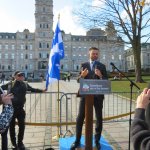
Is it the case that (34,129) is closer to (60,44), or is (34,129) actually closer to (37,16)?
(60,44)

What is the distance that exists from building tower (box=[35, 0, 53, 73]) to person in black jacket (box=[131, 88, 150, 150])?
136m

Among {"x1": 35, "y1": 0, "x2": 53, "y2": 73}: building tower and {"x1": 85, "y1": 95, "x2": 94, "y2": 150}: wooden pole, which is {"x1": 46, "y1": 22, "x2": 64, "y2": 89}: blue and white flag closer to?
{"x1": 85, "y1": 95, "x2": 94, "y2": 150}: wooden pole

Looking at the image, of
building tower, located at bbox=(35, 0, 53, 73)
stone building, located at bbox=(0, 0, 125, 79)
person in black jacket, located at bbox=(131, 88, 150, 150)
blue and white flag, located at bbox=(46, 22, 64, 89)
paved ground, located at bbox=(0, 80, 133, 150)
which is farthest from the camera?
building tower, located at bbox=(35, 0, 53, 73)

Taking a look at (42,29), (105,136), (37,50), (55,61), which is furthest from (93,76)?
(42,29)

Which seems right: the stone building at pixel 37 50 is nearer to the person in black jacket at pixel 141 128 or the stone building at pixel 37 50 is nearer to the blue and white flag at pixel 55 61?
the blue and white flag at pixel 55 61

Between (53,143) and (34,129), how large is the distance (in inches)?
89.9

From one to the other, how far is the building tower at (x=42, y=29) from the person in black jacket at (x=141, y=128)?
5349 inches

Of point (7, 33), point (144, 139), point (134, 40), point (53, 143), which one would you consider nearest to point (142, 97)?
point (144, 139)

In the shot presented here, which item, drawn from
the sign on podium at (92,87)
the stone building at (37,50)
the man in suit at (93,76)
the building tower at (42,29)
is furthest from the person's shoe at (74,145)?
the building tower at (42,29)

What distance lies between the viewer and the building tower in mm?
138750

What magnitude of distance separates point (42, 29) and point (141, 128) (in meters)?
139

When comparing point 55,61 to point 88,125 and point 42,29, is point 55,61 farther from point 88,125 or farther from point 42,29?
point 42,29

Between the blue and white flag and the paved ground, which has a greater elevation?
the blue and white flag

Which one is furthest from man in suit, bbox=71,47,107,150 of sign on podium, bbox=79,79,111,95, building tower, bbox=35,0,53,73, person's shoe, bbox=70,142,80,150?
building tower, bbox=35,0,53,73
